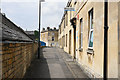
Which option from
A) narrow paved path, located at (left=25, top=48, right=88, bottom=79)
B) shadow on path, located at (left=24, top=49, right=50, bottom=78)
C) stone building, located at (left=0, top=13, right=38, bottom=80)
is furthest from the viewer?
narrow paved path, located at (left=25, top=48, right=88, bottom=79)

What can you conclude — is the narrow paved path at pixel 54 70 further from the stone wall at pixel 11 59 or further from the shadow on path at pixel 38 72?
the stone wall at pixel 11 59

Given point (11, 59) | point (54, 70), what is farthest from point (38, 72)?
point (11, 59)

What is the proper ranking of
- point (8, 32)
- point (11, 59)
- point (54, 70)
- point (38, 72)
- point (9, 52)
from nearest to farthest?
point (9, 52)
point (11, 59)
point (8, 32)
point (38, 72)
point (54, 70)

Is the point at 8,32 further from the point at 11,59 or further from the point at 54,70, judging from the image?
the point at 54,70

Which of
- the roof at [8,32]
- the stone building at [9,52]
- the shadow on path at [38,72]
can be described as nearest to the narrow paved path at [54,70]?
the shadow on path at [38,72]

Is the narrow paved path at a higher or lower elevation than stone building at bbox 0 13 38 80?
lower

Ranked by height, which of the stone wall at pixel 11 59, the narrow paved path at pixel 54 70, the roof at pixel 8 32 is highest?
the roof at pixel 8 32

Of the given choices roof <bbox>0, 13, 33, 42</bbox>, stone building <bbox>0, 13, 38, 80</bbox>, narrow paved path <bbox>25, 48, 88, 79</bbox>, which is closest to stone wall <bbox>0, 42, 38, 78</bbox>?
stone building <bbox>0, 13, 38, 80</bbox>

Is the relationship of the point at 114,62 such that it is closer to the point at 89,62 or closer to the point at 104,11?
the point at 104,11

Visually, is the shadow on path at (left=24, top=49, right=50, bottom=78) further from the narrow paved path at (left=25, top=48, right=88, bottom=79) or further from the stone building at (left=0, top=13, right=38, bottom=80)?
the stone building at (left=0, top=13, right=38, bottom=80)

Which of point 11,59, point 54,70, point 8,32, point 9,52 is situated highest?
point 8,32

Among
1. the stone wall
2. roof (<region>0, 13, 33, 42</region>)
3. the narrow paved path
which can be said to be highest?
roof (<region>0, 13, 33, 42</region>)

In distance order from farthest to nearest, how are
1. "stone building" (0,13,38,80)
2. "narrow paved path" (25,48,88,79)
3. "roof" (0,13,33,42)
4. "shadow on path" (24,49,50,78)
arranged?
"narrow paved path" (25,48,88,79), "shadow on path" (24,49,50,78), "roof" (0,13,33,42), "stone building" (0,13,38,80)

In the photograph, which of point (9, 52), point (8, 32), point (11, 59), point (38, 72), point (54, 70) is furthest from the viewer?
point (54, 70)
